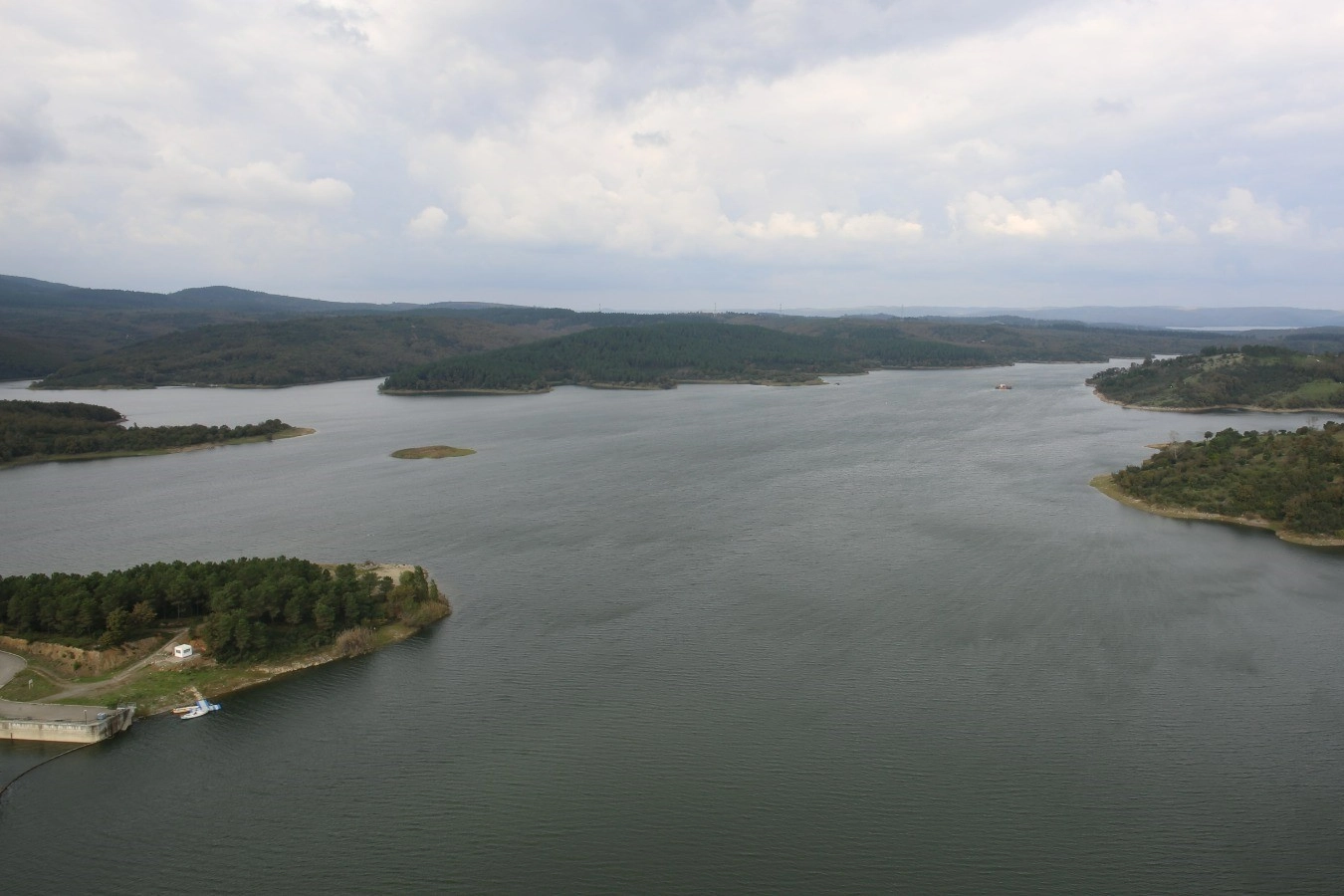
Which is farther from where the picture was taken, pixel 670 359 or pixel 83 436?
pixel 670 359

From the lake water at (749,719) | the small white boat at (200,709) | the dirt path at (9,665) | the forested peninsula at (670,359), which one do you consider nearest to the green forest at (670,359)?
the forested peninsula at (670,359)

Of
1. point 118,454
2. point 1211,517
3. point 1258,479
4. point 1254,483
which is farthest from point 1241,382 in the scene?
point 118,454

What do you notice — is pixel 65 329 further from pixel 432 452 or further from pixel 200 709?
pixel 200 709

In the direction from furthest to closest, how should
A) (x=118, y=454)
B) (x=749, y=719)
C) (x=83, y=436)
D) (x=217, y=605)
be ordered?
(x=83, y=436) < (x=118, y=454) < (x=217, y=605) < (x=749, y=719)

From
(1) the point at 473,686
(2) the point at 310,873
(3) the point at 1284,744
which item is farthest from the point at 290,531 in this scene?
(3) the point at 1284,744

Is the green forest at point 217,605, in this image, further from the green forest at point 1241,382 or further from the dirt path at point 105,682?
the green forest at point 1241,382

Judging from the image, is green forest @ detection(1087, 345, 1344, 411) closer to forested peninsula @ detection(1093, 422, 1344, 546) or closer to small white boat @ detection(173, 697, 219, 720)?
forested peninsula @ detection(1093, 422, 1344, 546)

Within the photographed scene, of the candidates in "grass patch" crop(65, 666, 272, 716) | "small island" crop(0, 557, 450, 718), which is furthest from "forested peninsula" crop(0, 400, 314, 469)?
"grass patch" crop(65, 666, 272, 716)
